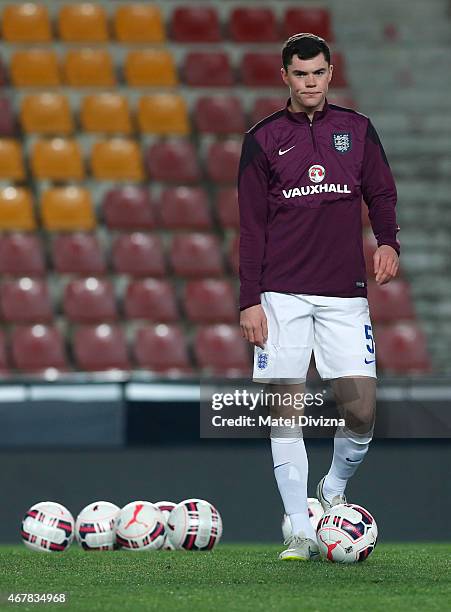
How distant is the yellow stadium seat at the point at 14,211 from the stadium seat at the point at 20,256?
30 cm

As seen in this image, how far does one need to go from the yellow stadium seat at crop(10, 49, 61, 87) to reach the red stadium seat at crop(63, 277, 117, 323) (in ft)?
7.70

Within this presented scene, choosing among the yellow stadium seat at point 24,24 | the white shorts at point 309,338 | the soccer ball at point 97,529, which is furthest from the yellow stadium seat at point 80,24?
the white shorts at point 309,338

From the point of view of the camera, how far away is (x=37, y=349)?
823cm

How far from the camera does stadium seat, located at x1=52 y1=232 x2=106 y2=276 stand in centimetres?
881

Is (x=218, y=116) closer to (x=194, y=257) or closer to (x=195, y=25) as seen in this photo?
(x=195, y=25)

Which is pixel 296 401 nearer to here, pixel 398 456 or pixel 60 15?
pixel 398 456

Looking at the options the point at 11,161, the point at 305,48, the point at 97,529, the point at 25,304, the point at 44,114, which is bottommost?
the point at 97,529

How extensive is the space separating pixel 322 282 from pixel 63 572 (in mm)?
1249

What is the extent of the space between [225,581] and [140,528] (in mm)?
1165

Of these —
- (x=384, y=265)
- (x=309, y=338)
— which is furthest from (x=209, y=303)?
(x=384, y=265)

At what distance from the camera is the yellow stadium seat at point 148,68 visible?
10.5 metres

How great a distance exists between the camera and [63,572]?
4.00 metres

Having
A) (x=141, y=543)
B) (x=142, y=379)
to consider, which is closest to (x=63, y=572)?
(x=141, y=543)

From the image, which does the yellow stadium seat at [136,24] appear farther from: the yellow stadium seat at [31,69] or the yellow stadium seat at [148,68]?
the yellow stadium seat at [31,69]
